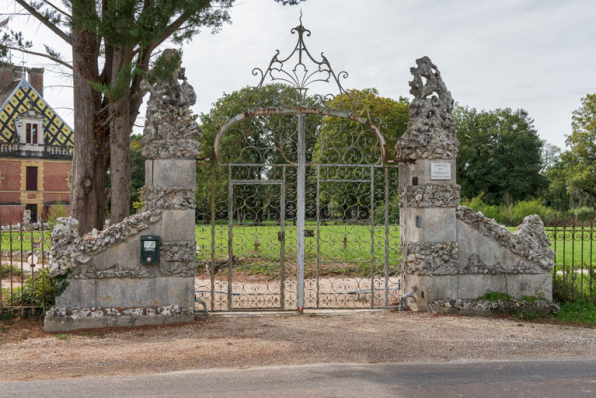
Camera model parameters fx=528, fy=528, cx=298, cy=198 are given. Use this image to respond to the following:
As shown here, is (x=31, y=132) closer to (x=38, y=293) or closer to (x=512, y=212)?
(x=512, y=212)

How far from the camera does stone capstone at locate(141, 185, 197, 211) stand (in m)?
8.69

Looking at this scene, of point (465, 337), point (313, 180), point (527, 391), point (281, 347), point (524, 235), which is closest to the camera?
point (527, 391)

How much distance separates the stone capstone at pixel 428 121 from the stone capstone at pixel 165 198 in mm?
3968

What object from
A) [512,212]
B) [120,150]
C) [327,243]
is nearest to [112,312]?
[120,150]

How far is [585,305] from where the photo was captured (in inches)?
386

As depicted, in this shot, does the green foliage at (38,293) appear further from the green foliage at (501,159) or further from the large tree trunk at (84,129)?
the green foliage at (501,159)

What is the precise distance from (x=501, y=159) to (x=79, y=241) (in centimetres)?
4182

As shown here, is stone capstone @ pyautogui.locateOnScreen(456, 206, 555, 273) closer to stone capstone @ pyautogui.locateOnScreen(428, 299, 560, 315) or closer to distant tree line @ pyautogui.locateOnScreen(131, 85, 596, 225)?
stone capstone @ pyautogui.locateOnScreen(428, 299, 560, 315)

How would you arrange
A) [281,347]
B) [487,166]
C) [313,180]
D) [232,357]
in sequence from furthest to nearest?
1. [487,166]
2. [313,180]
3. [281,347]
4. [232,357]

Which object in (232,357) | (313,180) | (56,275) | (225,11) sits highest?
(225,11)

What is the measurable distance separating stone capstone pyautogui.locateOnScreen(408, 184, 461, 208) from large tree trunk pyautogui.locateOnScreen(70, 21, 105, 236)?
6.25m

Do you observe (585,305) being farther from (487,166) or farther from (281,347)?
(487,166)

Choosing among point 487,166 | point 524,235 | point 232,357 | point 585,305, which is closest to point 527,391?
point 232,357

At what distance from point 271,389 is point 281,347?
5.27ft
